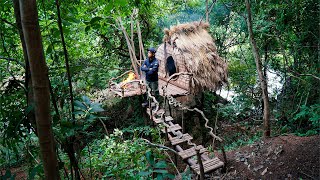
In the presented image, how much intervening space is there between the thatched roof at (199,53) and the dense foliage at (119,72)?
96 centimetres

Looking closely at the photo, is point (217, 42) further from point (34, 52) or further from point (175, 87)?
point (34, 52)

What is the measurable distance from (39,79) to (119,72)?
10.4m

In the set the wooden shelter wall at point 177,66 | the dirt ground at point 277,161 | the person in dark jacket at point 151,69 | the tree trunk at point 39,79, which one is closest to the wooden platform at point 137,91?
the wooden shelter wall at point 177,66

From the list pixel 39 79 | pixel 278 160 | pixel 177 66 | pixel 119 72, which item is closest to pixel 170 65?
pixel 177 66

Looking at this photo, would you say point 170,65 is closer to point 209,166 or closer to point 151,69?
point 151,69

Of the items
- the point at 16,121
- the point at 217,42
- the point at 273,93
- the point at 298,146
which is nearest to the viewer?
the point at 16,121

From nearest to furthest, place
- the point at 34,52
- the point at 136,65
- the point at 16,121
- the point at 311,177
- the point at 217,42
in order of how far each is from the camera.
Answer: the point at 34,52
the point at 16,121
the point at 311,177
the point at 136,65
the point at 217,42

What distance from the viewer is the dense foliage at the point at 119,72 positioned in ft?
5.23

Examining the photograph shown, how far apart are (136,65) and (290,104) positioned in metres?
5.50

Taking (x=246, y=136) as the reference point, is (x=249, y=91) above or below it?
above

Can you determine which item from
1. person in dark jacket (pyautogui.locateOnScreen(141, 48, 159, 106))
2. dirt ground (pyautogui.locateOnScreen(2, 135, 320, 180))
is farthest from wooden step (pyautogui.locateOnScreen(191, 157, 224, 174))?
person in dark jacket (pyautogui.locateOnScreen(141, 48, 159, 106))

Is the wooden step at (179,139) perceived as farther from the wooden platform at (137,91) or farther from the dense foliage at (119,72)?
the wooden platform at (137,91)

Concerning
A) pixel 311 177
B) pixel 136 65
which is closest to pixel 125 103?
pixel 136 65

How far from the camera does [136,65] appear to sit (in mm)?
9758
